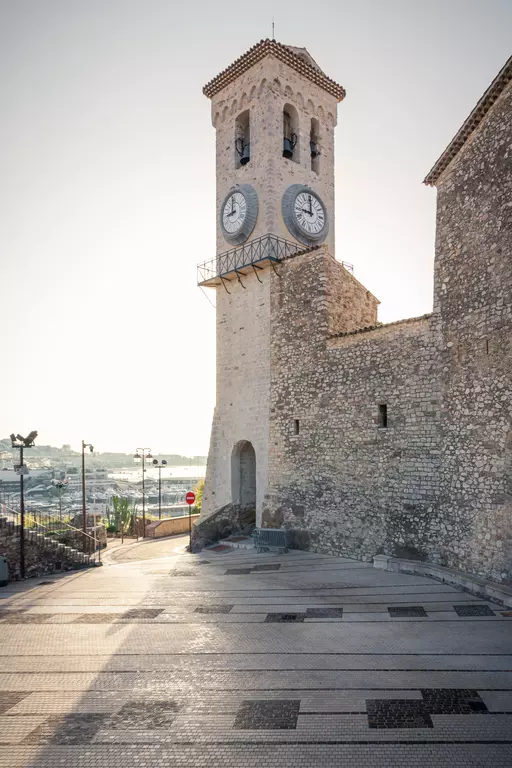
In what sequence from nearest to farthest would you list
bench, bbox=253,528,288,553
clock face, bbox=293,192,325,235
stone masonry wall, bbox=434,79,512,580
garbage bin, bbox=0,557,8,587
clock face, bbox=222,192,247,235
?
stone masonry wall, bbox=434,79,512,580 → garbage bin, bbox=0,557,8,587 → bench, bbox=253,528,288,553 → clock face, bbox=222,192,247,235 → clock face, bbox=293,192,325,235

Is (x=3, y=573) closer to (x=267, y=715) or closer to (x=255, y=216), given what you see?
(x=267, y=715)

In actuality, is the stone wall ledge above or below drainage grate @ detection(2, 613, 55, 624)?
above

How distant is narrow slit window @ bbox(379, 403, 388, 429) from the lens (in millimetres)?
13664

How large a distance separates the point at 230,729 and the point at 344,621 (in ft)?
12.5

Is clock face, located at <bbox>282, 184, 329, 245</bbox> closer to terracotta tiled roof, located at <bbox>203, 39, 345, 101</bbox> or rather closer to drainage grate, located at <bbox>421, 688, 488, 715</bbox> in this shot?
terracotta tiled roof, located at <bbox>203, 39, 345, 101</bbox>

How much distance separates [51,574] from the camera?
1388 cm

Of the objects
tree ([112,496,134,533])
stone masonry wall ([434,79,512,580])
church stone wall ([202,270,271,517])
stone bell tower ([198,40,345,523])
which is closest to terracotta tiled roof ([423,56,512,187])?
stone masonry wall ([434,79,512,580])

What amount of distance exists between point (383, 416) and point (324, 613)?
230 inches

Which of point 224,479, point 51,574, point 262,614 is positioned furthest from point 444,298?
point 51,574

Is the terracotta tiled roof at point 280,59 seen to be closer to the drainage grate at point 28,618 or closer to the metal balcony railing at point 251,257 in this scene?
the metal balcony railing at point 251,257

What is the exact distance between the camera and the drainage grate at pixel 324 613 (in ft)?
30.4

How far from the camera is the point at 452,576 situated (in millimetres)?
10922

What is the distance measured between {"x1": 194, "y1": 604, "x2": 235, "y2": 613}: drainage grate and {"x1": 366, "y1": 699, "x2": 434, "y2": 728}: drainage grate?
4.23 m

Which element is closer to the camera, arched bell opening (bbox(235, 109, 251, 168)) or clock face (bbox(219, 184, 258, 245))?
clock face (bbox(219, 184, 258, 245))
